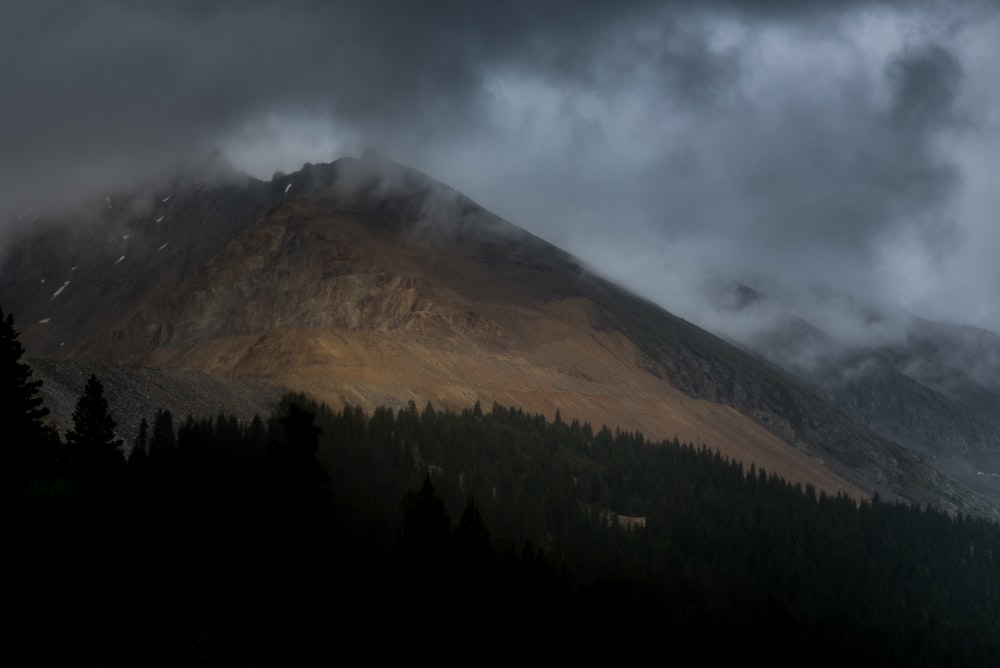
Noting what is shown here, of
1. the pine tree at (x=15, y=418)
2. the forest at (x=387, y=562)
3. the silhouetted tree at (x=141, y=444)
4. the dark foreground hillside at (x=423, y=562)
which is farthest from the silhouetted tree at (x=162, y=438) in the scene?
the pine tree at (x=15, y=418)

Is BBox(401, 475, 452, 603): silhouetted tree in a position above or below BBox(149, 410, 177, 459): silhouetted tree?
below

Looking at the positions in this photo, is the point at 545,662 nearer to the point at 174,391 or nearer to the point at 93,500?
the point at 93,500

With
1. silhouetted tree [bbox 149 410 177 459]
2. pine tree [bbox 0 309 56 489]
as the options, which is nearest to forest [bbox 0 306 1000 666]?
pine tree [bbox 0 309 56 489]

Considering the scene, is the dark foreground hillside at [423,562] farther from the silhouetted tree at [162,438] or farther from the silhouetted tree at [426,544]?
the silhouetted tree at [162,438]

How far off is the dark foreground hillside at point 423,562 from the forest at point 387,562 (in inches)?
8.9

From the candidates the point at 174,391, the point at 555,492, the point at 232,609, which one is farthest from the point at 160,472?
the point at 555,492

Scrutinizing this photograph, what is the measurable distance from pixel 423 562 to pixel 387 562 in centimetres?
822

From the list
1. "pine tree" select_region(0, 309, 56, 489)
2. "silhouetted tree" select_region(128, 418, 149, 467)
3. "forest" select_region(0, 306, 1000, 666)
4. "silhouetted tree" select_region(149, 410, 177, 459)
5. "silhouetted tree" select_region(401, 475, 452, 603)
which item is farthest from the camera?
"silhouetted tree" select_region(149, 410, 177, 459)

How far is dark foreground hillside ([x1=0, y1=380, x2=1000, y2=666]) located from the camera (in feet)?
203

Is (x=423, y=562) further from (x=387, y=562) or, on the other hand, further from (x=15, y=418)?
(x=15, y=418)

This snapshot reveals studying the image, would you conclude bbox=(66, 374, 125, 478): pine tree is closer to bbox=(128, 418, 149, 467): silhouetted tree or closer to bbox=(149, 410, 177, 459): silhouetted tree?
bbox=(128, 418, 149, 467): silhouetted tree

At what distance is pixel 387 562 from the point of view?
87.4 m

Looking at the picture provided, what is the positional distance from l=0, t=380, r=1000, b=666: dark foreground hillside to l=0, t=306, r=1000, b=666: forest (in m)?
0.22

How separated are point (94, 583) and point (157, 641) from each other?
4.59m
